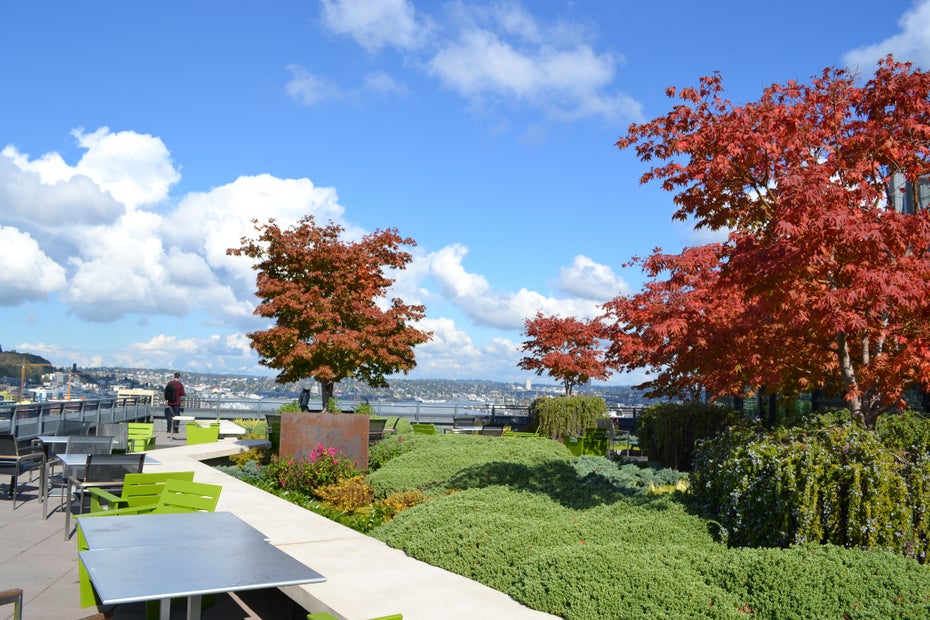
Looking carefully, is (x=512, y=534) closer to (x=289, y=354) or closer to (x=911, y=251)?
(x=911, y=251)

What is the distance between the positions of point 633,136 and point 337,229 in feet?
40.5

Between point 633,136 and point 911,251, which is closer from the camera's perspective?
point 911,251

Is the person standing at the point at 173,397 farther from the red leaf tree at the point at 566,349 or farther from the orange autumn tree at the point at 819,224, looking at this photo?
the orange autumn tree at the point at 819,224

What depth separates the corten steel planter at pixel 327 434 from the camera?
44.8ft

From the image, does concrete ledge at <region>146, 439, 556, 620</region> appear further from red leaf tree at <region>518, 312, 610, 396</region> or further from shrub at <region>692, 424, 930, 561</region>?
red leaf tree at <region>518, 312, 610, 396</region>

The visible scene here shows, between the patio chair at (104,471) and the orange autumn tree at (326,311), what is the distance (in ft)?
29.5

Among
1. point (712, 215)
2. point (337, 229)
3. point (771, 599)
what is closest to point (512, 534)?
point (771, 599)

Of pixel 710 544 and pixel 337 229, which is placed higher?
pixel 337 229

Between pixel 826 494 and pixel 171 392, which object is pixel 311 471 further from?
pixel 171 392

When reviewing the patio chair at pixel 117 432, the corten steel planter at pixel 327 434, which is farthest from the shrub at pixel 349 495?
the patio chair at pixel 117 432

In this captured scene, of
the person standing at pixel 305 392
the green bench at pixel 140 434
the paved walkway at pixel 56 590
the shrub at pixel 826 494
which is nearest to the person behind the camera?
the paved walkway at pixel 56 590

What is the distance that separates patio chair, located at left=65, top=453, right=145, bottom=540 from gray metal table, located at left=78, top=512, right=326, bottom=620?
3650 millimetres

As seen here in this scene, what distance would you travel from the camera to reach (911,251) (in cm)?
778

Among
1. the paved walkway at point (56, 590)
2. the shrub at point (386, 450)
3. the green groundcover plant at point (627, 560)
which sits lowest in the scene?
the paved walkway at point (56, 590)
